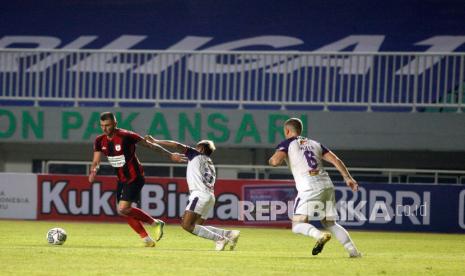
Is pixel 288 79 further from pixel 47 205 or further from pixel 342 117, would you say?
pixel 47 205

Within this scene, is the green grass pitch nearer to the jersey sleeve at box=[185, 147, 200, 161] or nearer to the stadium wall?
the jersey sleeve at box=[185, 147, 200, 161]

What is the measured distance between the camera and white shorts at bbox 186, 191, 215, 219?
15055mm

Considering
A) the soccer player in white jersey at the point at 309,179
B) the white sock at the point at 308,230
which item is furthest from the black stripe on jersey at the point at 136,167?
the white sock at the point at 308,230

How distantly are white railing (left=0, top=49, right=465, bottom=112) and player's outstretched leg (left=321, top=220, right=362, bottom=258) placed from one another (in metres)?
9.76

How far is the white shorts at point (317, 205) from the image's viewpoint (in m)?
13.3

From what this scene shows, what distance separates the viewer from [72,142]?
24.8m

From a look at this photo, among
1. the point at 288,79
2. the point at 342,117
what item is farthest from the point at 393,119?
the point at 288,79

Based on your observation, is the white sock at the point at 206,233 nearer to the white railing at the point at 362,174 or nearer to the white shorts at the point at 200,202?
the white shorts at the point at 200,202

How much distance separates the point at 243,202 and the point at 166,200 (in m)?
1.63

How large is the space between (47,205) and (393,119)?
25.2 feet

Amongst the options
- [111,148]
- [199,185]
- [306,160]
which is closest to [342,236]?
[306,160]

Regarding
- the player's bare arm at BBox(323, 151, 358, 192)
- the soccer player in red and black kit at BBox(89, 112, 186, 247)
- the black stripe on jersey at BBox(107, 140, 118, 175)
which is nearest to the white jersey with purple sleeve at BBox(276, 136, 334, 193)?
the player's bare arm at BBox(323, 151, 358, 192)

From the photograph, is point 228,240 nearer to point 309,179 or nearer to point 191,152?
point 191,152

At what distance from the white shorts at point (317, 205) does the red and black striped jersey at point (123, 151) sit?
11.0 ft
